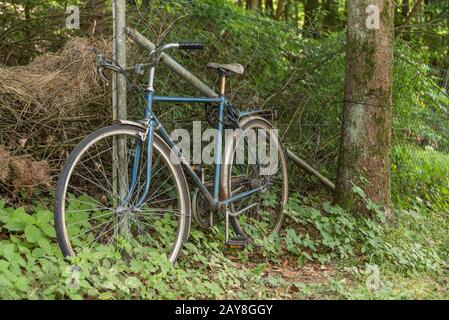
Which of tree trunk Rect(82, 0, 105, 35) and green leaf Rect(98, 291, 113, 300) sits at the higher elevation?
tree trunk Rect(82, 0, 105, 35)

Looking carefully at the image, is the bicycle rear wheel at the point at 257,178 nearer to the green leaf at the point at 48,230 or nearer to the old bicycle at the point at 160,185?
the old bicycle at the point at 160,185

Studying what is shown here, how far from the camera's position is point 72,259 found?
10.0 feet

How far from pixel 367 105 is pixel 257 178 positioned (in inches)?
40.8

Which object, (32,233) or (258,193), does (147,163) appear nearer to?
(32,233)

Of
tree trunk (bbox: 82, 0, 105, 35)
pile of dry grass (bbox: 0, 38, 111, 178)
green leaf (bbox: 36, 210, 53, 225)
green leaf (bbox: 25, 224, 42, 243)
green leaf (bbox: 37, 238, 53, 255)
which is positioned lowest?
green leaf (bbox: 37, 238, 53, 255)

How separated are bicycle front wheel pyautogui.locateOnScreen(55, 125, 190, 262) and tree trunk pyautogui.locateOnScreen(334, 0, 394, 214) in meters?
1.50

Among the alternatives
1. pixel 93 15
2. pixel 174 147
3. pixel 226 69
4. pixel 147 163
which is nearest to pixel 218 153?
pixel 174 147

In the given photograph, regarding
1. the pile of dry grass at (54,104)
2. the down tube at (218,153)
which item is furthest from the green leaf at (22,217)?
the down tube at (218,153)

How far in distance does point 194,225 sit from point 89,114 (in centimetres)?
108

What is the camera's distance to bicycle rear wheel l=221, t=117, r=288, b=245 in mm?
4305

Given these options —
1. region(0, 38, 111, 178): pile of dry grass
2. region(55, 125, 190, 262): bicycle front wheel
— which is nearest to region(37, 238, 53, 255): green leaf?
region(55, 125, 190, 262): bicycle front wheel

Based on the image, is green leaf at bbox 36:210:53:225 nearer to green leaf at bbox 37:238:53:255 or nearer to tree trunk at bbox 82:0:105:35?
green leaf at bbox 37:238:53:255

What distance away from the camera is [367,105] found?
183 inches
